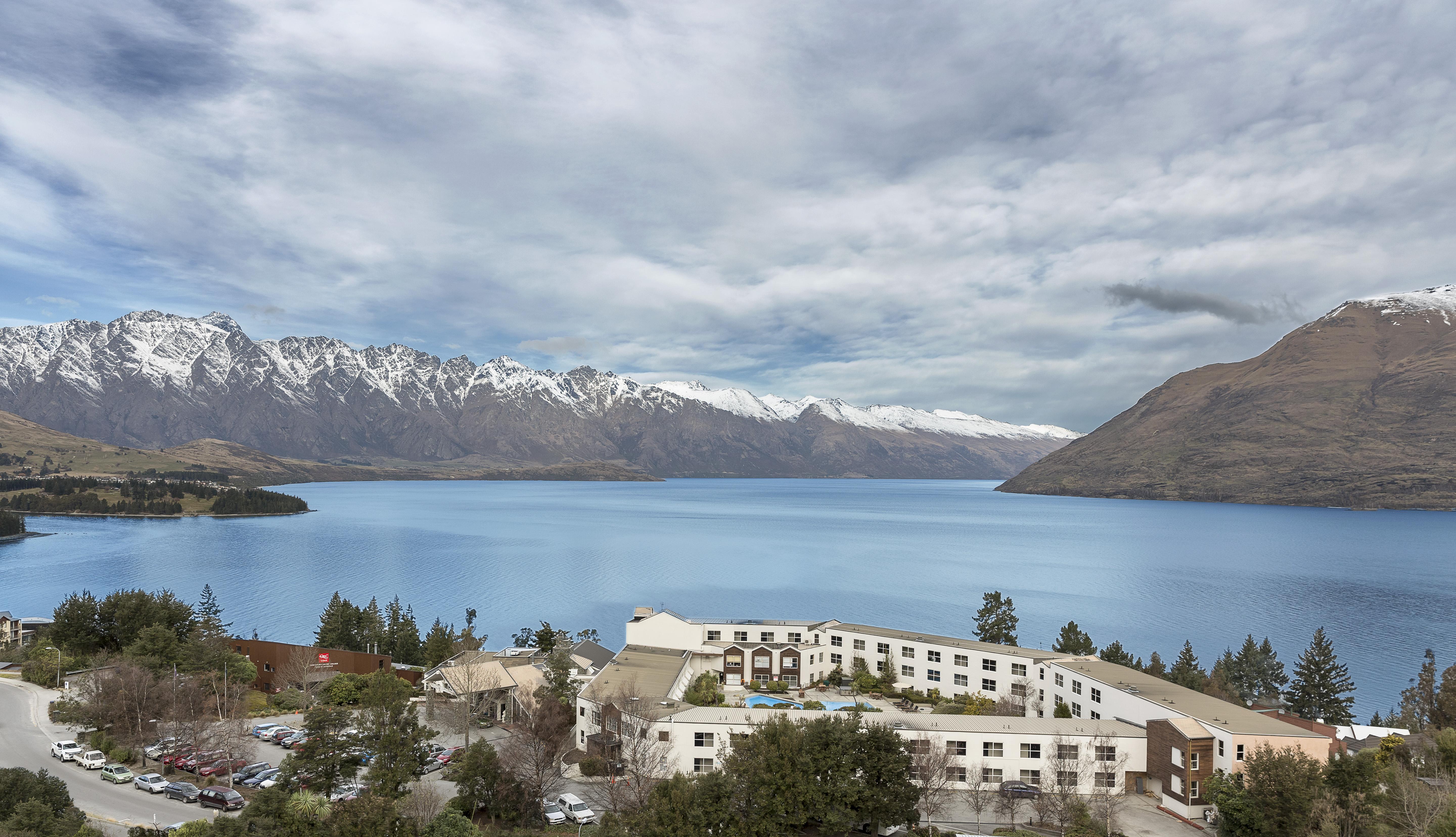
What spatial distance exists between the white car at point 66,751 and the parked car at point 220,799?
8.81 metres

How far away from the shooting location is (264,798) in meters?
26.9

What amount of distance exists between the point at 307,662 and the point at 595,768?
21883 mm

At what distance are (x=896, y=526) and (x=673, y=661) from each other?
156893 mm

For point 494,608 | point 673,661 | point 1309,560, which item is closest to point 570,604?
point 494,608

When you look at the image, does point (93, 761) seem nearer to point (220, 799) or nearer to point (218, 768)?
point (218, 768)

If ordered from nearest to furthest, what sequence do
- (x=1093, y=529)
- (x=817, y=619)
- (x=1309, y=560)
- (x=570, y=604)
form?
(x=817, y=619) < (x=570, y=604) < (x=1309, y=560) < (x=1093, y=529)

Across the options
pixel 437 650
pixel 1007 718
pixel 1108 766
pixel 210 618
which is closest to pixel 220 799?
pixel 437 650

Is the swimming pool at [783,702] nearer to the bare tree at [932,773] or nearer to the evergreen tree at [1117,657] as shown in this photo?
the bare tree at [932,773]

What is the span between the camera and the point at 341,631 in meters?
60.8

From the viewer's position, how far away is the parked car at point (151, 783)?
103 feet

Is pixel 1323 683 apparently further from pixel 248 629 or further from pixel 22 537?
pixel 22 537

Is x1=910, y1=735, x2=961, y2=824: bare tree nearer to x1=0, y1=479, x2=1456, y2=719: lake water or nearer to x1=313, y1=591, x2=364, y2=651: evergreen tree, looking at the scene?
x1=313, y1=591, x2=364, y2=651: evergreen tree

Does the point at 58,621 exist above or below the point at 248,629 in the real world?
above

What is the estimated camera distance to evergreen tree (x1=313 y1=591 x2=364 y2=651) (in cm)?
6062
